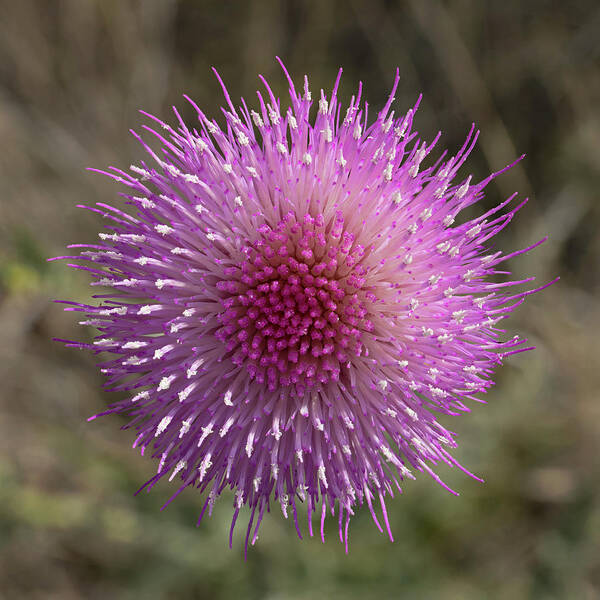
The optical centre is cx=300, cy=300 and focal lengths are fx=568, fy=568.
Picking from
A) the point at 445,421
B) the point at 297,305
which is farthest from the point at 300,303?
the point at 445,421

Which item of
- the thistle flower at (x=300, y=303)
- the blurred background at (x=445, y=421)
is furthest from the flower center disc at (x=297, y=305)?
the blurred background at (x=445, y=421)

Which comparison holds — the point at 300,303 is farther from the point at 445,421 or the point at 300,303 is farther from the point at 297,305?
the point at 445,421

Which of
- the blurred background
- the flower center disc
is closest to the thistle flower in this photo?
the flower center disc

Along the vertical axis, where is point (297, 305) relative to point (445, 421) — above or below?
above

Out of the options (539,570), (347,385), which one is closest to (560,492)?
(539,570)

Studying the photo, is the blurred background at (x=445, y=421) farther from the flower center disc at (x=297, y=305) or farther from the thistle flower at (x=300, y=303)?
the flower center disc at (x=297, y=305)

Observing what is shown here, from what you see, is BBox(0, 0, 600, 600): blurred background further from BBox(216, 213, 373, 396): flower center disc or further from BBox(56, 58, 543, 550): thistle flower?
BBox(216, 213, 373, 396): flower center disc
